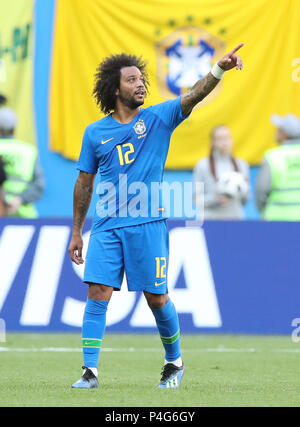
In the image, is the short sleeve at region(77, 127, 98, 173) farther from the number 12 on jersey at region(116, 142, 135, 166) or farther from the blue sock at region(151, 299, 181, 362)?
the blue sock at region(151, 299, 181, 362)

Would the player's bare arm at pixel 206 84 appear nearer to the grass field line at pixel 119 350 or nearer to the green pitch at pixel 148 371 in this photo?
the green pitch at pixel 148 371

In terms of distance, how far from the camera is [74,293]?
34.4 ft

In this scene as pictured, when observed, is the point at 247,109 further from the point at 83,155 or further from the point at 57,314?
the point at 83,155

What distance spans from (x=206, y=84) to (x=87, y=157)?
0.88 meters

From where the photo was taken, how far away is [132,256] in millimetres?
6656

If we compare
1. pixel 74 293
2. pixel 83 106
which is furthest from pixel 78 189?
pixel 83 106

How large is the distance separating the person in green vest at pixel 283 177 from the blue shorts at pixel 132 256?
479cm

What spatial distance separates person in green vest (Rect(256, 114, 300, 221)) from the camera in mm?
11281

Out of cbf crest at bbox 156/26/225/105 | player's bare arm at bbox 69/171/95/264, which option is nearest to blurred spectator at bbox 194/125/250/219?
cbf crest at bbox 156/26/225/105

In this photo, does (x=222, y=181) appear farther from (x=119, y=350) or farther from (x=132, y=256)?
(x=132, y=256)

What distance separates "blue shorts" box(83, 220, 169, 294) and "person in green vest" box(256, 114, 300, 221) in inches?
189

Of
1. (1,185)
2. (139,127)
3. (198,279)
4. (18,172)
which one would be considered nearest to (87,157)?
(139,127)

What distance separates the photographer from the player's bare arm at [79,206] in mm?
6805

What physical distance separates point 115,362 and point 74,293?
1986 millimetres
